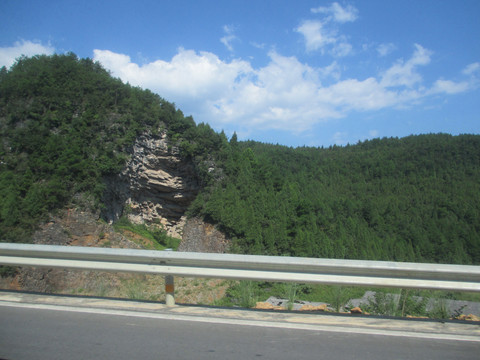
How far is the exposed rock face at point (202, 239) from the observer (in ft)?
98.1

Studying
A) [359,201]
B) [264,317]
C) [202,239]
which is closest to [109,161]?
[202,239]

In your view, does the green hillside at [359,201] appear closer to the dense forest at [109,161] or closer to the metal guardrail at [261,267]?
the dense forest at [109,161]

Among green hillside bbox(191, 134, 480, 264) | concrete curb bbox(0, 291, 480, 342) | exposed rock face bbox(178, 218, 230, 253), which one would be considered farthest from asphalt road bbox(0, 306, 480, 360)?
exposed rock face bbox(178, 218, 230, 253)

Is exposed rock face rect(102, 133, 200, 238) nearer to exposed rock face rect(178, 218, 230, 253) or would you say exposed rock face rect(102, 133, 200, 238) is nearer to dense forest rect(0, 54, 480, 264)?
dense forest rect(0, 54, 480, 264)

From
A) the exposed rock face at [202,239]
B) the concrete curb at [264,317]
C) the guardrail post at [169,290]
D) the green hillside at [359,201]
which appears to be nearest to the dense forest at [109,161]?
the green hillside at [359,201]

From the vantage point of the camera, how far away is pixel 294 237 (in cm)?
3553

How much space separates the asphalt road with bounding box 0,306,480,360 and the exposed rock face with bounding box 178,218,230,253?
25503 millimetres

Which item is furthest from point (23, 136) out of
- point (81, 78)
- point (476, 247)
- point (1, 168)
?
point (476, 247)

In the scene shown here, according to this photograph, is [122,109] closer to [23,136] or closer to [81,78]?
[81,78]

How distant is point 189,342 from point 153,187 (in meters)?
31.9

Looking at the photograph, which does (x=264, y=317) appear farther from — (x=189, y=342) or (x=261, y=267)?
(x=189, y=342)

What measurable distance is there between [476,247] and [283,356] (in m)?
75.5

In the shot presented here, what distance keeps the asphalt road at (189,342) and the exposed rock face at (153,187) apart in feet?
87.8

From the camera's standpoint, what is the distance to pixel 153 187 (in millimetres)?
34562
